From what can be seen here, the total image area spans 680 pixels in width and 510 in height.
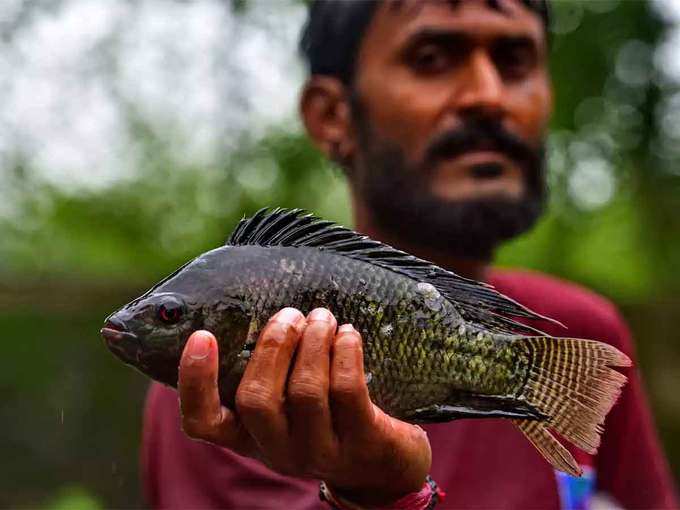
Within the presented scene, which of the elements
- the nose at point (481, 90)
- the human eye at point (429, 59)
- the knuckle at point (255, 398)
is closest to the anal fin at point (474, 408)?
the knuckle at point (255, 398)

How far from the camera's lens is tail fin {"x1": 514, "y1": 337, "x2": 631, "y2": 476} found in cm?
114

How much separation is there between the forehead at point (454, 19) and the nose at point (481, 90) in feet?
0.23

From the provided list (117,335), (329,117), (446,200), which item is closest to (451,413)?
(117,335)

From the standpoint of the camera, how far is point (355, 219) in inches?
87.4

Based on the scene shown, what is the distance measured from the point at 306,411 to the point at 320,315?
0.15m

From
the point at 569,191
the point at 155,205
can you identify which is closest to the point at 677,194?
the point at 569,191

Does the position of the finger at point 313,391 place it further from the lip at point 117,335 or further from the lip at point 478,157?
the lip at point 478,157

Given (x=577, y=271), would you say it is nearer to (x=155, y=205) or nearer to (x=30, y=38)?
(x=155, y=205)

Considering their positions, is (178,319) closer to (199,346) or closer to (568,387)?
(199,346)

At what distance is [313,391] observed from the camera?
3.59ft

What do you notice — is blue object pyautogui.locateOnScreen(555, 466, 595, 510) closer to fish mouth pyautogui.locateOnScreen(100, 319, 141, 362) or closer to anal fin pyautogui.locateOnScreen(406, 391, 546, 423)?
anal fin pyautogui.locateOnScreen(406, 391, 546, 423)

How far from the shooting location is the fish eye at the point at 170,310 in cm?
107

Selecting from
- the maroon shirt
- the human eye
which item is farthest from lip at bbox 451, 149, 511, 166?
the maroon shirt

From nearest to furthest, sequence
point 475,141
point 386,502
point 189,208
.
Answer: point 386,502 < point 475,141 < point 189,208
